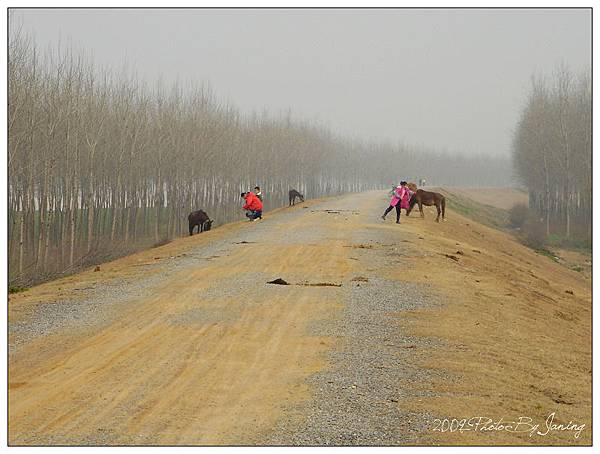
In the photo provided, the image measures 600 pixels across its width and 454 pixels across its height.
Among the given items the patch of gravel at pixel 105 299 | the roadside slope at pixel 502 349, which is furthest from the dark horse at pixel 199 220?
the roadside slope at pixel 502 349

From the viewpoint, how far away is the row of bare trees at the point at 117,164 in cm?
2483

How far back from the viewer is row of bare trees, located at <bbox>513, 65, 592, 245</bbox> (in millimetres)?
44188

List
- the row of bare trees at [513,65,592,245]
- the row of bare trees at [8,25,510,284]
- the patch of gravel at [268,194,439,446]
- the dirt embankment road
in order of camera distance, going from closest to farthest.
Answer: the patch of gravel at [268,194,439,446] → the dirt embankment road → the row of bare trees at [8,25,510,284] → the row of bare trees at [513,65,592,245]

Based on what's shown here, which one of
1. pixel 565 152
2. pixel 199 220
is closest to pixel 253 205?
pixel 199 220

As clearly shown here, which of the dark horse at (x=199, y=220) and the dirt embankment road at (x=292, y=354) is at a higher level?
the dark horse at (x=199, y=220)

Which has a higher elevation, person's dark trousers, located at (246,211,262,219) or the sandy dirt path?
person's dark trousers, located at (246,211,262,219)

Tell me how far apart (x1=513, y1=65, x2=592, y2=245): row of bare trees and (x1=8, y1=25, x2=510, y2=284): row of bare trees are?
22.1 meters

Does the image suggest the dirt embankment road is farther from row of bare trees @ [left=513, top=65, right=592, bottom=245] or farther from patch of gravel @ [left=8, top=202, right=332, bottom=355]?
row of bare trees @ [left=513, top=65, right=592, bottom=245]

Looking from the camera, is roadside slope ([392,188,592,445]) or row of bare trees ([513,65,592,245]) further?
row of bare trees ([513,65,592,245])

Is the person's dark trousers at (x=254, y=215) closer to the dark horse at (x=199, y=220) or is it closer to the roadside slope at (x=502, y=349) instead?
the dark horse at (x=199, y=220)

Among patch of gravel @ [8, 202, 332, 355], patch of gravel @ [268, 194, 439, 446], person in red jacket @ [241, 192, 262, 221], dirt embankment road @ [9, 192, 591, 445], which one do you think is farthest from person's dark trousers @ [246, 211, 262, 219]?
patch of gravel @ [268, 194, 439, 446]

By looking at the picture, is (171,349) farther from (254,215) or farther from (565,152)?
(565,152)

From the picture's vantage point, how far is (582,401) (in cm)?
785

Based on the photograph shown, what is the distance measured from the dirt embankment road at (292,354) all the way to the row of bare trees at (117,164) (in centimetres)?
812
